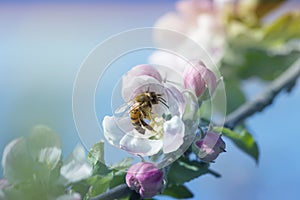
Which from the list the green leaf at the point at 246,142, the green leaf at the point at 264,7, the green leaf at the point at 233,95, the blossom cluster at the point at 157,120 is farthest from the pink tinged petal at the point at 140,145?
the green leaf at the point at 264,7

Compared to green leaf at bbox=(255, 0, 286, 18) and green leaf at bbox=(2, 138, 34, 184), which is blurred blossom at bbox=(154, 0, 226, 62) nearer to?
green leaf at bbox=(255, 0, 286, 18)

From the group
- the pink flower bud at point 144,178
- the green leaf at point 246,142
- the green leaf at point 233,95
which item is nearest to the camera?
the pink flower bud at point 144,178

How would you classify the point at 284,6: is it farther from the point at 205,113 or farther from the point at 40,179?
the point at 40,179

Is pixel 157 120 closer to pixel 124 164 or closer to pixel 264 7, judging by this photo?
pixel 124 164

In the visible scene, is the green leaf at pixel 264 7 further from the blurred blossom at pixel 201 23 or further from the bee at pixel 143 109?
the bee at pixel 143 109

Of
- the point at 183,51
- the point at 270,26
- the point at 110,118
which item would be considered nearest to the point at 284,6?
the point at 270,26

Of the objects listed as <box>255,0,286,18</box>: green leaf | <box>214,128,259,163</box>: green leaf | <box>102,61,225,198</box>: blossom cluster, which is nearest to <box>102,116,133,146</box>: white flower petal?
<box>102,61,225,198</box>: blossom cluster

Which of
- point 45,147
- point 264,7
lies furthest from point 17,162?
point 264,7
